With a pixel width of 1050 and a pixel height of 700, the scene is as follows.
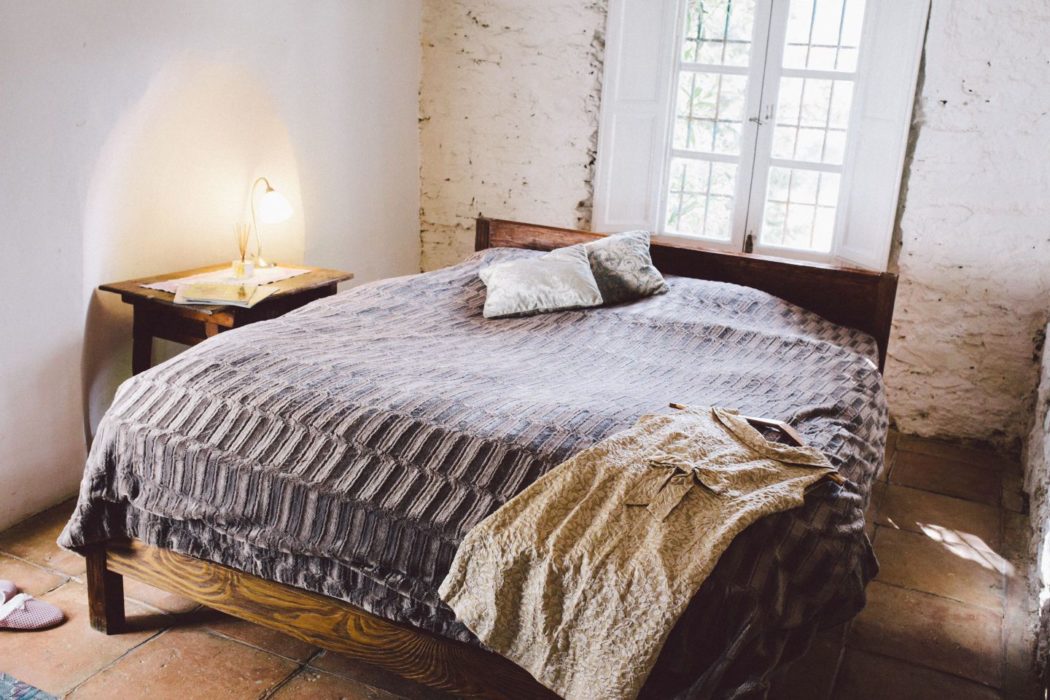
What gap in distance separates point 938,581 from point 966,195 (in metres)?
1.80

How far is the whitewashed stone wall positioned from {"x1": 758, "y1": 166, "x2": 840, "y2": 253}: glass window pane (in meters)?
0.38

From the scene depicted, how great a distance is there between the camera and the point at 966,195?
3883 millimetres

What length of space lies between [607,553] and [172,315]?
2.11 meters

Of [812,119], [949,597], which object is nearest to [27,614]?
[949,597]

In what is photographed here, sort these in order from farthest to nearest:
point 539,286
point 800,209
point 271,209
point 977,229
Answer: point 800,209 → point 977,229 → point 271,209 → point 539,286

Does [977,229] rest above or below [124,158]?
below

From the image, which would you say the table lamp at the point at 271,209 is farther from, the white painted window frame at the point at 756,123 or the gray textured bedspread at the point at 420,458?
the white painted window frame at the point at 756,123

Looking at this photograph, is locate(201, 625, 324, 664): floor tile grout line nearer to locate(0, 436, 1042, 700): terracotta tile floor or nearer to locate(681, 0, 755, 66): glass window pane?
locate(0, 436, 1042, 700): terracotta tile floor

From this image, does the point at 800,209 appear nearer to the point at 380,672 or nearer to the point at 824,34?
the point at 824,34

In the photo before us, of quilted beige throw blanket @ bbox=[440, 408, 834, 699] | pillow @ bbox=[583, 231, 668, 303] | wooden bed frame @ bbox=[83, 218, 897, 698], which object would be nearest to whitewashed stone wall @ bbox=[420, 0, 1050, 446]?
pillow @ bbox=[583, 231, 668, 303]

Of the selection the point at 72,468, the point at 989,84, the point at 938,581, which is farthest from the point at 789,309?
the point at 72,468

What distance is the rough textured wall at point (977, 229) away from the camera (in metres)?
3.71

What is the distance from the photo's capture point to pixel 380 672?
2354 mm

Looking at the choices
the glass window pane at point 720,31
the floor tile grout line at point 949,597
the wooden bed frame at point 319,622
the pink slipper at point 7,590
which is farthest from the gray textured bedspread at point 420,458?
the glass window pane at point 720,31
